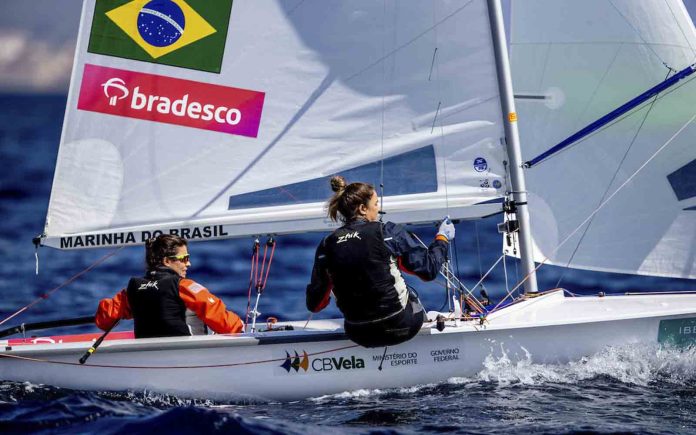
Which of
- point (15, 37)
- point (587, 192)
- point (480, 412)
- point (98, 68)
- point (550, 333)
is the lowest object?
point (480, 412)

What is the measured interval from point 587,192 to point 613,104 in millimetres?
689

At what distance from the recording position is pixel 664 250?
7062 millimetres

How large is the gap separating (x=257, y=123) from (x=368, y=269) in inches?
69.9

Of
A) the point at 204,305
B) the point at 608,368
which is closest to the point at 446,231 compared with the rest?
the point at 608,368

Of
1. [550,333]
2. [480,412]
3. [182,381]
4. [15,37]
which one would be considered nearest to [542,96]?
[550,333]

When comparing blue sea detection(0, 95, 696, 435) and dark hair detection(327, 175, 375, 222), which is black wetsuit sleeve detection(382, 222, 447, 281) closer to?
dark hair detection(327, 175, 375, 222)

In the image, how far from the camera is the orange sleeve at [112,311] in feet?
20.1

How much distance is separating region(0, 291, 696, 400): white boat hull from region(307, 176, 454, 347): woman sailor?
264mm

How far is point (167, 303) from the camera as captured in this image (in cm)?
603

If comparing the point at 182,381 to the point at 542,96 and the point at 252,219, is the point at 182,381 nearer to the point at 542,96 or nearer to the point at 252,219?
the point at 252,219

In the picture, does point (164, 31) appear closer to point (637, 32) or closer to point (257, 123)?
point (257, 123)

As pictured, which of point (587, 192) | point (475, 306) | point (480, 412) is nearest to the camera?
point (480, 412)

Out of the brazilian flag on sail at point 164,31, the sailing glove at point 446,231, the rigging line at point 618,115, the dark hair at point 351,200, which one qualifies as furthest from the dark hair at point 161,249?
the rigging line at point 618,115

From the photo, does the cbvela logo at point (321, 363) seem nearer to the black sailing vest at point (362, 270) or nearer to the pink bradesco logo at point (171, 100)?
the black sailing vest at point (362, 270)
